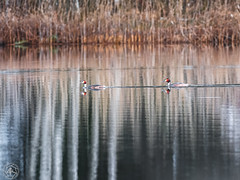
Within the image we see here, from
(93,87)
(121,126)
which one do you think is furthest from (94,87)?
(121,126)

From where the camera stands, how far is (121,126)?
10.5m

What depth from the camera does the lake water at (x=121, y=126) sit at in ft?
26.5

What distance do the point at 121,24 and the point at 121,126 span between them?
25.2m

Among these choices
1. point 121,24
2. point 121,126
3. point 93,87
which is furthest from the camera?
point 121,24

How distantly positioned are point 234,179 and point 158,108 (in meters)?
4.98

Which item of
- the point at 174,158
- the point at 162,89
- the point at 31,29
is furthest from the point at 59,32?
the point at 174,158

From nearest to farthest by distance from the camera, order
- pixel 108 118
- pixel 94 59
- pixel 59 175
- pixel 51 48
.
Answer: pixel 59 175
pixel 108 118
pixel 94 59
pixel 51 48

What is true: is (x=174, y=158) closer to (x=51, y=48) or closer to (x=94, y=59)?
(x=94, y=59)

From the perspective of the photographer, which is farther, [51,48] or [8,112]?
[51,48]

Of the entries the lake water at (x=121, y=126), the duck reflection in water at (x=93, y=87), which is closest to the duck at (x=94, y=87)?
the duck reflection in water at (x=93, y=87)

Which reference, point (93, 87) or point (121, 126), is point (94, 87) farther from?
point (121, 126)

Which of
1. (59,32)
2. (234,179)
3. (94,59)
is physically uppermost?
(59,32)

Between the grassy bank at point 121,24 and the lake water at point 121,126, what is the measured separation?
581 inches

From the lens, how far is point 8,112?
40.4ft
